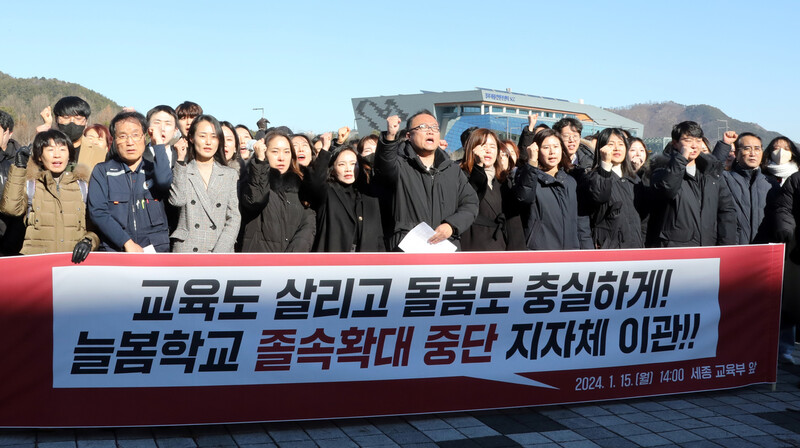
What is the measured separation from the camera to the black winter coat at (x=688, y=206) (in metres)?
6.18

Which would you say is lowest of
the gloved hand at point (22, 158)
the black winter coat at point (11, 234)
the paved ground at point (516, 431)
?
the paved ground at point (516, 431)

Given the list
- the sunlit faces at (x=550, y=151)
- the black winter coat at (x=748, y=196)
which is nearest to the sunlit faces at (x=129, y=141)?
the sunlit faces at (x=550, y=151)

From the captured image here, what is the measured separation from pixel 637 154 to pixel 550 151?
6.28 ft

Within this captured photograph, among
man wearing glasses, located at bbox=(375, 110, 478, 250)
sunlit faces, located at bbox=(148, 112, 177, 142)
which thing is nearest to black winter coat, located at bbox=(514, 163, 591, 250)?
man wearing glasses, located at bbox=(375, 110, 478, 250)

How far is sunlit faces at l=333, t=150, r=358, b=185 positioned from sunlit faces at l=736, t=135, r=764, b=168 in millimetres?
4235

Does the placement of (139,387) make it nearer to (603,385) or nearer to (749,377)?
(603,385)

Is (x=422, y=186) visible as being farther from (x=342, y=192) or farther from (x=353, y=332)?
(x=353, y=332)

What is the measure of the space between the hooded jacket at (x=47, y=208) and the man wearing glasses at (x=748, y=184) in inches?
235

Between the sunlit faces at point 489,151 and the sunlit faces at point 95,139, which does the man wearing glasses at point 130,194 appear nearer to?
the sunlit faces at point 95,139

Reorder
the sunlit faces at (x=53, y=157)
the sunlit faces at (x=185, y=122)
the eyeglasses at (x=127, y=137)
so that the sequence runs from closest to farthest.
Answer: the eyeglasses at (x=127, y=137), the sunlit faces at (x=53, y=157), the sunlit faces at (x=185, y=122)

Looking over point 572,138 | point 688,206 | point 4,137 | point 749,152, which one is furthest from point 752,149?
point 4,137

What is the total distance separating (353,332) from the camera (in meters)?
4.64

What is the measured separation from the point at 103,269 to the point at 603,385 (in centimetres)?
333

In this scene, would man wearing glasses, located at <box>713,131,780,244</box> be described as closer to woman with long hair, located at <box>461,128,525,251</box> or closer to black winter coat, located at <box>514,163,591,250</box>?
black winter coat, located at <box>514,163,591,250</box>
